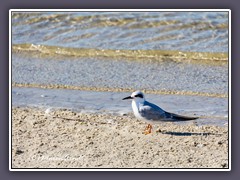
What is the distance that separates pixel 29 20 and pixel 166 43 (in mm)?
3037

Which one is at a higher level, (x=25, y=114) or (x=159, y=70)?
(x=159, y=70)

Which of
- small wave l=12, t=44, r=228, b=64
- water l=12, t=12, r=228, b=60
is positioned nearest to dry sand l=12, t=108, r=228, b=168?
small wave l=12, t=44, r=228, b=64

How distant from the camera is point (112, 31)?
38.5ft

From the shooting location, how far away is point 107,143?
6.54 meters

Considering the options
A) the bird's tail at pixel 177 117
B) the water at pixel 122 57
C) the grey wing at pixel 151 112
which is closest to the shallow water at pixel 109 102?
the water at pixel 122 57

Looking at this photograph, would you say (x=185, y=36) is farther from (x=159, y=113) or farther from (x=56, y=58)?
(x=159, y=113)

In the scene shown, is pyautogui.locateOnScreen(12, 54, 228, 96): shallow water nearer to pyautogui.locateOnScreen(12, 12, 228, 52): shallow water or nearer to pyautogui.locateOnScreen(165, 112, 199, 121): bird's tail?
pyautogui.locateOnScreen(12, 12, 228, 52): shallow water

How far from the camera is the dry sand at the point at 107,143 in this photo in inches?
238

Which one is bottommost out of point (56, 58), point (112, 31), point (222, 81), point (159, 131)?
point (159, 131)

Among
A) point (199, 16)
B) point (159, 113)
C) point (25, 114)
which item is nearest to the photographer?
point (159, 113)

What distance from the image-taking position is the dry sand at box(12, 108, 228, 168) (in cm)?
605

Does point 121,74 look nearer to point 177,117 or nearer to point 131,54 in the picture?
point 131,54

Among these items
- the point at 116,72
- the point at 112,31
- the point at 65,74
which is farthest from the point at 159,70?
Result: the point at 112,31

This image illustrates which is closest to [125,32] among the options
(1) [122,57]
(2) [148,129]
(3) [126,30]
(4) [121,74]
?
(3) [126,30]
